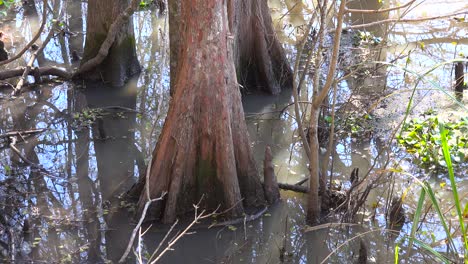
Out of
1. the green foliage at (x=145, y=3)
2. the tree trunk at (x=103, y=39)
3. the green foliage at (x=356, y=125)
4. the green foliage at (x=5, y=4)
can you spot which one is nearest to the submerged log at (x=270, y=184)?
the green foliage at (x=356, y=125)

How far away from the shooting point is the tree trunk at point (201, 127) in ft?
20.7

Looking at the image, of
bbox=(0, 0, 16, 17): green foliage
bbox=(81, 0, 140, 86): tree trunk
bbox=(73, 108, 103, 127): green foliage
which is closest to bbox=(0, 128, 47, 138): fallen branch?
bbox=(73, 108, 103, 127): green foliage

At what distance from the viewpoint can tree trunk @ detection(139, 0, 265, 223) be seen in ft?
20.7

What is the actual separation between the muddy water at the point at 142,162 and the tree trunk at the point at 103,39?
265 mm

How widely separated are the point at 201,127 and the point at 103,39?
15.0 ft

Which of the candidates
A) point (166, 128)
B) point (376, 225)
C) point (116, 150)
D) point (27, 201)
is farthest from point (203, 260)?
point (116, 150)

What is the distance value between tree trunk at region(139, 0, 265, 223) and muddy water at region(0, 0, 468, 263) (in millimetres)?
291

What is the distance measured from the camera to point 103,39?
1038 centimetres

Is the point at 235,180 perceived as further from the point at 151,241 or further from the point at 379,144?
the point at 379,144

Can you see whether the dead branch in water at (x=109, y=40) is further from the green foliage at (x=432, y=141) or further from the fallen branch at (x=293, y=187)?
the green foliage at (x=432, y=141)

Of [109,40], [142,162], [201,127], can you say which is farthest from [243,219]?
[109,40]

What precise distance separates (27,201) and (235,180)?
2.32 meters

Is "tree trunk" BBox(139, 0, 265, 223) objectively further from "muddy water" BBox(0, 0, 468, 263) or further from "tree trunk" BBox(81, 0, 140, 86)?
"tree trunk" BBox(81, 0, 140, 86)

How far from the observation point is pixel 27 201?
22.9 ft
